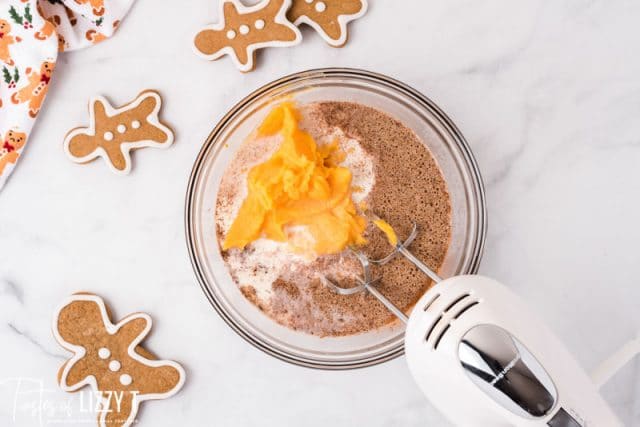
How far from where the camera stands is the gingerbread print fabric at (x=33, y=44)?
1240mm

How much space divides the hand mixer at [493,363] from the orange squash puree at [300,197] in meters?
0.25

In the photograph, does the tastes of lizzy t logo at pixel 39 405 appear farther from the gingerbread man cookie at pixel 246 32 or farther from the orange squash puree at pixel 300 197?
the gingerbread man cookie at pixel 246 32

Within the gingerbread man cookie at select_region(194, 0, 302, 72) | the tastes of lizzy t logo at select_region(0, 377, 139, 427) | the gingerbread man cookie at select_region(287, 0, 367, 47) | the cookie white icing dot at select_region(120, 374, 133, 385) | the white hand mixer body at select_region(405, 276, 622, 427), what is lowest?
the tastes of lizzy t logo at select_region(0, 377, 139, 427)

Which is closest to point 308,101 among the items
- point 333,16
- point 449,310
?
point 333,16

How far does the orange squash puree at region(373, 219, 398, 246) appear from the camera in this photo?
114 cm

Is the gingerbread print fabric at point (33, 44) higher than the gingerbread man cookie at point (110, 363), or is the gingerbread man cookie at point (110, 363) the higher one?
the gingerbread print fabric at point (33, 44)

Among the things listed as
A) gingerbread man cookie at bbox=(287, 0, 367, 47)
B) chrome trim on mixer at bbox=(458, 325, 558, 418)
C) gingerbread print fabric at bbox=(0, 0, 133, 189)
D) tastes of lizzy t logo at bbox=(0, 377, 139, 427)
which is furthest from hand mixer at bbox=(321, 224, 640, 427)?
gingerbread print fabric at bbox=(0, 0, 133, 189)

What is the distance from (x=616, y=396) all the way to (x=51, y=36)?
138cm

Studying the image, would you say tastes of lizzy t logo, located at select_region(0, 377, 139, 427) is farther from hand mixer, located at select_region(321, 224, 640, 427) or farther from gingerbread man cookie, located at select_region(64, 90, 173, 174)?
hand mixer, located at select_region(321, 224, 640, 427)

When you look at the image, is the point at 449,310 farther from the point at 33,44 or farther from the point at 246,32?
the point at 33,44

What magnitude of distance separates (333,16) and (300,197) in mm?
394

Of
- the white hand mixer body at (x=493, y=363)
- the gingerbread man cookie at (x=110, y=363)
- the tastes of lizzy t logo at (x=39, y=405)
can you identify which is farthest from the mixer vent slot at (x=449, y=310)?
the tastes of lizzy t logo at (x=39, y=405)

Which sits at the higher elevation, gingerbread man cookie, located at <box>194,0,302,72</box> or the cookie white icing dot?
gingerbread man cookie, located at <box>194,0,302,72</box>

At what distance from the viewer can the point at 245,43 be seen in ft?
4.11
